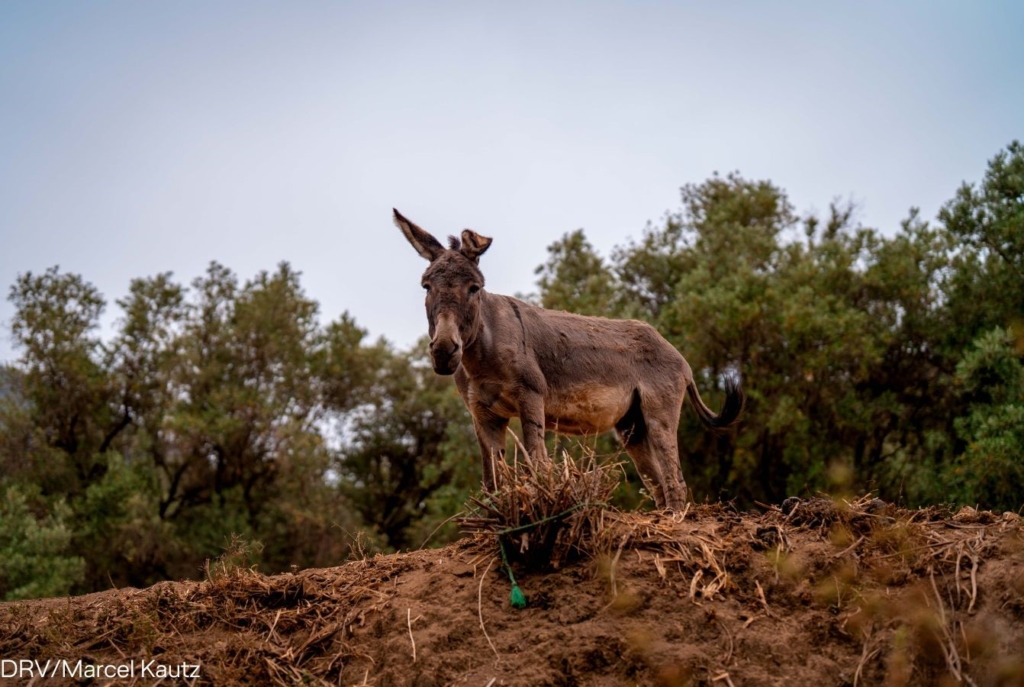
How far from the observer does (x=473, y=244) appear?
7.87m


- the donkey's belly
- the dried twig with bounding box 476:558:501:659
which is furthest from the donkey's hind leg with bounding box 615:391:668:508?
the dried twig with bounding box 476:558:501:659

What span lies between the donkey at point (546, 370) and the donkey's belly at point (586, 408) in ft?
0.03

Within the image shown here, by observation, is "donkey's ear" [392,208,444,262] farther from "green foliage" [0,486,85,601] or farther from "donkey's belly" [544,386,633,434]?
"green foliage" [0,486,85,601]

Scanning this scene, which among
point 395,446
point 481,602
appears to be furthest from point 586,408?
point 395,446

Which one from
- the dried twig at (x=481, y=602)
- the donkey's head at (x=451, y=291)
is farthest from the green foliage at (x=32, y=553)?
the dried twig at (x=481, y=602)

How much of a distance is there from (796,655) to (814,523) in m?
1.40

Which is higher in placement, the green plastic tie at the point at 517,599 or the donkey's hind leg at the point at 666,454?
the donkey's hind leg at the point at 666,454

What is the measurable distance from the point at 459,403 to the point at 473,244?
669 inches

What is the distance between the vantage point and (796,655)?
505cm

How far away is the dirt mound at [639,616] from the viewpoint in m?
5.00

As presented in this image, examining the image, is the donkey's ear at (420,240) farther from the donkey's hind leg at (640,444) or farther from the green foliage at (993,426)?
the green foliage at (993,426)

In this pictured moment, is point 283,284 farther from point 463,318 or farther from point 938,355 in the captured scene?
point 463,318

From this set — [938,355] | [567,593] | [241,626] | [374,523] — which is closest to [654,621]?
[567,593]

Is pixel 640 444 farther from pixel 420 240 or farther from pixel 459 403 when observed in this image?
pixel 459 403
